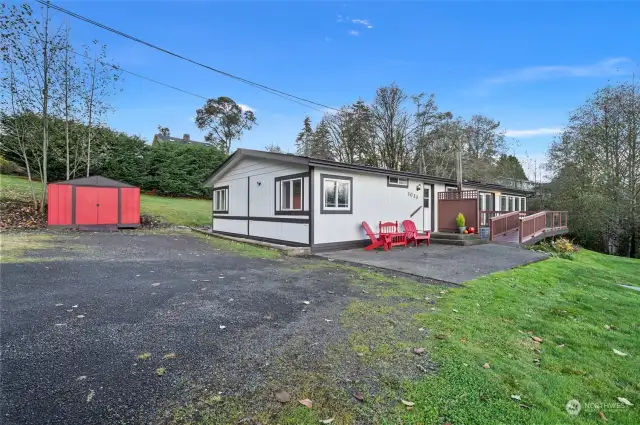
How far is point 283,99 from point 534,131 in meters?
19.8

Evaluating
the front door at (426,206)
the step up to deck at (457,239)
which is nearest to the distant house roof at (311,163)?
the front door at (426,206)

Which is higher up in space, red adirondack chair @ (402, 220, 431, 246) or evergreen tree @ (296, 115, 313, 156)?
evergreen tree @ (296, 115, 313, 156)

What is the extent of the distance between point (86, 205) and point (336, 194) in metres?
10.9

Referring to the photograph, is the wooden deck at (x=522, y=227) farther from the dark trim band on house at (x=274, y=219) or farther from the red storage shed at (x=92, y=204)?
the red storage shed at (x=92, y=204)

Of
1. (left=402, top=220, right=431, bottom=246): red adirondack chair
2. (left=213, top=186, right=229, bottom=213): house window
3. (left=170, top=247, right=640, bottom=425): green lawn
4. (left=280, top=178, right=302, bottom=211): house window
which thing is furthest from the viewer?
(left=213, top=186, right=229, bottom=213): house window

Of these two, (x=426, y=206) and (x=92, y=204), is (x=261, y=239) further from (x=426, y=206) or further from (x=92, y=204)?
(x=92, y=204)

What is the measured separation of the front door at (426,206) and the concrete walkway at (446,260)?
104 inches

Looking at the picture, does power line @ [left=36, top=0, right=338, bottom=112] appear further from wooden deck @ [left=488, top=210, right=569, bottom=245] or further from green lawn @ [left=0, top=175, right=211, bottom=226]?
green lawn @ [left=0, top=175, right=211, bottom=226]

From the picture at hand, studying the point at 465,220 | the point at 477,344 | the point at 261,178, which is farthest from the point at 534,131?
the point at 477,344

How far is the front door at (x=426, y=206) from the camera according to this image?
42.4ft

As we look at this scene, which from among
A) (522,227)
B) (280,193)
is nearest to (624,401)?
(280,193)

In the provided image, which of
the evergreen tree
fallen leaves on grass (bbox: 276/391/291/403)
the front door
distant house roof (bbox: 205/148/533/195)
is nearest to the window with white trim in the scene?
distant house roof (bbox: 205/148/533/195)

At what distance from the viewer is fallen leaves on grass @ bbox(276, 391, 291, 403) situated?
1992 millimetres

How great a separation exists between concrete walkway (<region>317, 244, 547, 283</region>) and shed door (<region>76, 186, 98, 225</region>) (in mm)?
10738
